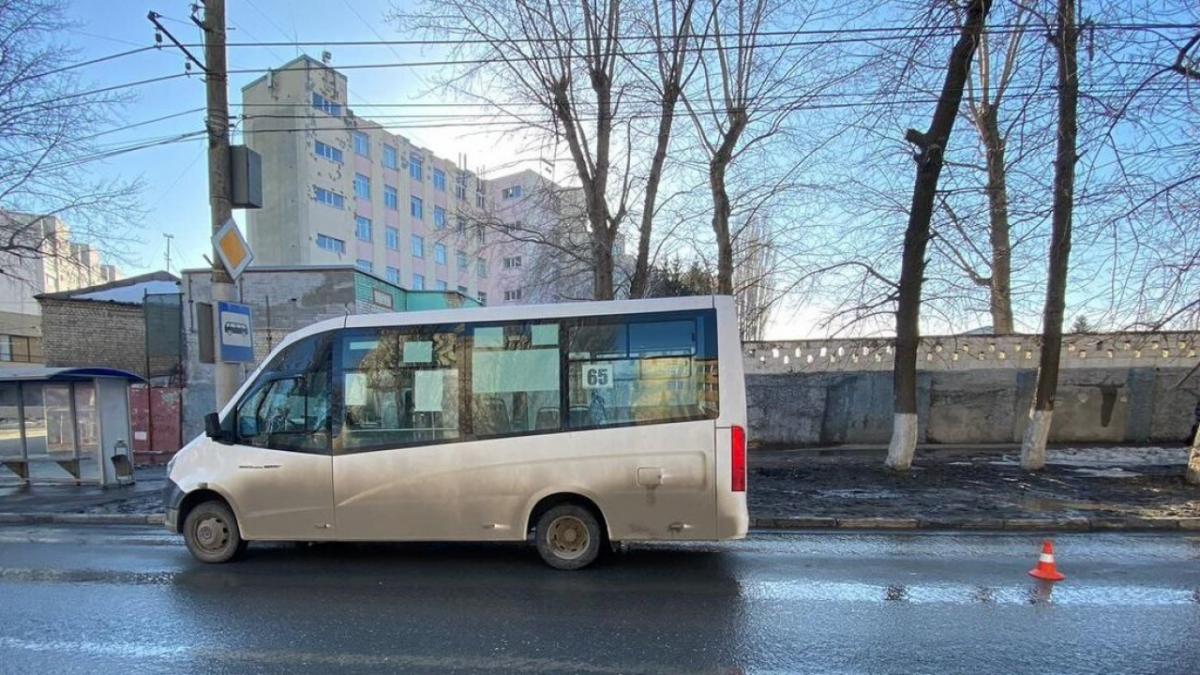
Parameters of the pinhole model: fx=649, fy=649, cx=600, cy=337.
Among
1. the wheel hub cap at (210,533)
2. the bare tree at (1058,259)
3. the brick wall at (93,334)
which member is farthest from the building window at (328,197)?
the bare tree at (1058,259)

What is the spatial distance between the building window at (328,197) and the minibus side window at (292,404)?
41457 mm

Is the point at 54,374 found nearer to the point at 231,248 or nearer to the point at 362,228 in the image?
the point at 231,248

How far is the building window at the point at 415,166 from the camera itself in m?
54.7

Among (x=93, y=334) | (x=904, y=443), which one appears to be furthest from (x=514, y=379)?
(x=93, y=334)

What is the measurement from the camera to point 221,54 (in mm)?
9234

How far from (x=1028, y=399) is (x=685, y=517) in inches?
483

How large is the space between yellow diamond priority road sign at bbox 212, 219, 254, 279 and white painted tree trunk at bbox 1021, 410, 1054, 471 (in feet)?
41.6

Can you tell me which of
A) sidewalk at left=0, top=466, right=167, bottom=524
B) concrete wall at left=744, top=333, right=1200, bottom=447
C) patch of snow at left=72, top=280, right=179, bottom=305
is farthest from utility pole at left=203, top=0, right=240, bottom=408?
patch of snow at left=72, top=280, right=179, bottom=305

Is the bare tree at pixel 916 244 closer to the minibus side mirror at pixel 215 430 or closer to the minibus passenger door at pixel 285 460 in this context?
the minibus passenger door at pixel 285 460

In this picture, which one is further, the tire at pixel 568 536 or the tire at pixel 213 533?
the tire at pixel 213 533

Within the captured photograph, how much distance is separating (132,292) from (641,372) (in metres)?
36.4

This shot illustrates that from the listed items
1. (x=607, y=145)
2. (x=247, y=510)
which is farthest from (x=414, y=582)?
(x=607, y=145)

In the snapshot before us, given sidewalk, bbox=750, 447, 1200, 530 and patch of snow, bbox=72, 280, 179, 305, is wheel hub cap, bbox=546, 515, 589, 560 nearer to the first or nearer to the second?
sidewalk, bbox=750, 447, 1200, 530

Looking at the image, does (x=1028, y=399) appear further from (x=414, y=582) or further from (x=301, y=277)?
(x=301, y=277)
